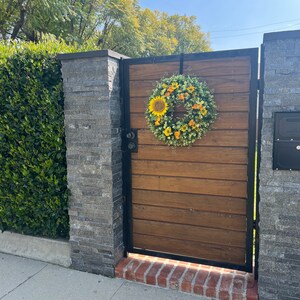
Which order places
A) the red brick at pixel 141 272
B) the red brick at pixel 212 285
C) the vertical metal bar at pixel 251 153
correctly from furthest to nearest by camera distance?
the red brick at pixel 141 272 → the red brick at pixel 212 285 → the vertical metal bar at pixel 251 153

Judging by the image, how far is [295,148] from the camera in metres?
1.88

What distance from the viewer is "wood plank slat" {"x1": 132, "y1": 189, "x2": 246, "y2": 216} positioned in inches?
87.3

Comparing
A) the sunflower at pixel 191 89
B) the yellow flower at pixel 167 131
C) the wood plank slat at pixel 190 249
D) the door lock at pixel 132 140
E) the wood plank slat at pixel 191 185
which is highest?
the sunflower at pixel 191 89

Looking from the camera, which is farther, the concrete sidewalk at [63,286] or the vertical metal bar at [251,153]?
the concrete sidewalk at [63,286]

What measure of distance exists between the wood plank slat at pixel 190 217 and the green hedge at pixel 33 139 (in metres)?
0.74

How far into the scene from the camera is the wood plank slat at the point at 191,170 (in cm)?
218

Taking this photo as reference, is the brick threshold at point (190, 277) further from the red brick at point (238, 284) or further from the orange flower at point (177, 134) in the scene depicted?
the orange flower at point (177, 134)

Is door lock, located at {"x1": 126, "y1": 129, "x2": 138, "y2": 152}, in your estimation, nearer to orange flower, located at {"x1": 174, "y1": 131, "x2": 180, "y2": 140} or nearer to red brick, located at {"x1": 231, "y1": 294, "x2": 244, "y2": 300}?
orange flower, located at {"x1": 174, "y1": 131, "x2": 180, "y2": 140}

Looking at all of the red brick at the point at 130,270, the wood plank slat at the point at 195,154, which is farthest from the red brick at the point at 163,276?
the wood plank slat at the point at 195,154

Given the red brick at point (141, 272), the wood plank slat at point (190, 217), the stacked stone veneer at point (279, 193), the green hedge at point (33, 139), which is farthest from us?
the green hedge at point (33, 139)

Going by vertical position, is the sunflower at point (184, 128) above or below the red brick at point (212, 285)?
above

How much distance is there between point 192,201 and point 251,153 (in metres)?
0.61

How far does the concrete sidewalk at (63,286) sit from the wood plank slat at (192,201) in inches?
26.4

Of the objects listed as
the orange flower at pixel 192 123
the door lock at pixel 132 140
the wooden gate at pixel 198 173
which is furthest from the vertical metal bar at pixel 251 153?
the door lock at pixel 132 140
